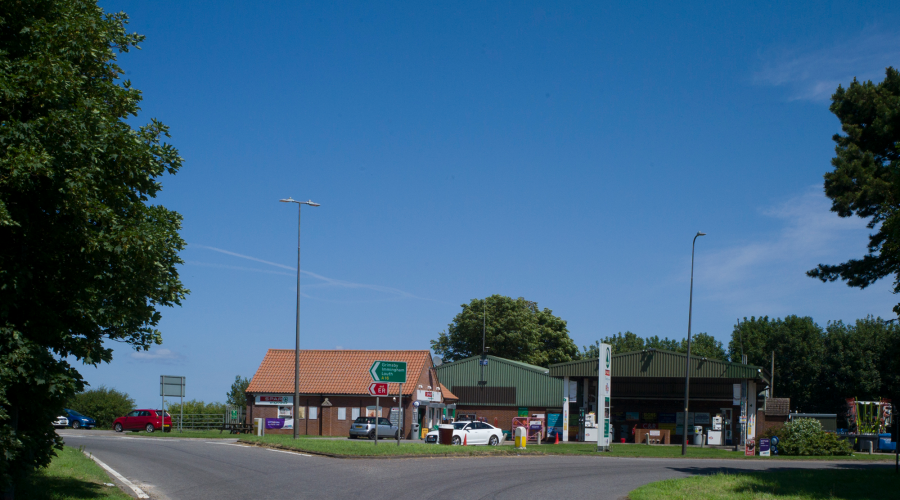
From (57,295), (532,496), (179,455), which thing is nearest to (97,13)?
(57,295)

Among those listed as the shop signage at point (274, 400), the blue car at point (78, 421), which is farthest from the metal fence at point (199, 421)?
the blue car at point (78, 421)

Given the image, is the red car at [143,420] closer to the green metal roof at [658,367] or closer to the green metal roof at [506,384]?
the green metal roof at [506,384]

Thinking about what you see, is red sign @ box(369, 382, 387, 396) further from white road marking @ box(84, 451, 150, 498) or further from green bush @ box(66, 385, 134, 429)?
green bush @ box(66, 385, 134, 429)

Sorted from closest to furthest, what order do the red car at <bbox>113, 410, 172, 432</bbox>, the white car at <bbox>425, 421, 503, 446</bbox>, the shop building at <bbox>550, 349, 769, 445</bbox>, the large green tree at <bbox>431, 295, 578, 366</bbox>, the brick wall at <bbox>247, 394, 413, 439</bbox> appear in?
1. the white car at <bbox>425, 421, 503, 446</bbox>
2. the red car at <bbox>113, 410, 172, 432</bbox>
3. the shop building at <bbox>550, 349, 769, 445</bbox>
4. the brick wall at <bbox>247, 394, 413, 439</bbox>
5. the large green tree at <bbox>431, 295, 578, 366</bbox>

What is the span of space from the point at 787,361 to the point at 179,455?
212ft

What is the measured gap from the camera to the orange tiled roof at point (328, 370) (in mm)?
49188

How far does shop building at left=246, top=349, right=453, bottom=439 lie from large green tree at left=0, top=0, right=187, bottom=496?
35.8 meters

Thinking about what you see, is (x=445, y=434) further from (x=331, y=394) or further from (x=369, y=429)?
(x=331, y=394)

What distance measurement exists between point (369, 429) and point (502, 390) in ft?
64.1

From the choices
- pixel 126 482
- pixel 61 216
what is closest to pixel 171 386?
pixel 126 482

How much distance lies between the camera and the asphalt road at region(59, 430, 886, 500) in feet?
50.8

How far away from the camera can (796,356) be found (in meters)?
72.1

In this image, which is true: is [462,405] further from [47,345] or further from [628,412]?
[47,345]

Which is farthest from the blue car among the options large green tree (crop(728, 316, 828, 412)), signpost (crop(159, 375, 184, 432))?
large green tree (crop(728, 316, 828, 412))
